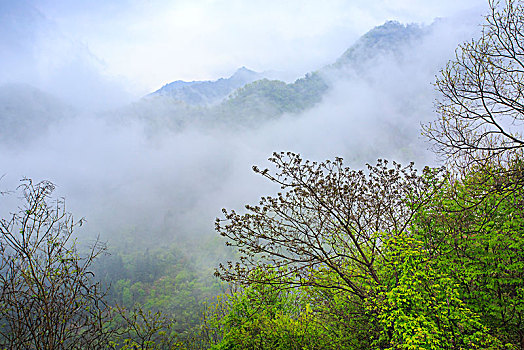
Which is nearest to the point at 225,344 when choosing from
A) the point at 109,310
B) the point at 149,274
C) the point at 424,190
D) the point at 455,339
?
the point at 109,310

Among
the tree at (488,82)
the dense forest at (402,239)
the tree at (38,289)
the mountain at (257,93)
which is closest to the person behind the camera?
the tree at (38,289)

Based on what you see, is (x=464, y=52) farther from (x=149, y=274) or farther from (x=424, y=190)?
(x=149, y=274)

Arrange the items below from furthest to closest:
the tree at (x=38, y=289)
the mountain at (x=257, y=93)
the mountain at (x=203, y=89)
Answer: the mountain at (x=203, y=89) → the mountain at (x=257, y=93) → the tree at (x=38, y=289)

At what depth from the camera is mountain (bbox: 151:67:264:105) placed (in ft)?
468

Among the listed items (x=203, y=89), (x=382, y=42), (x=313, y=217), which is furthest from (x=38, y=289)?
(x=382, y=42)

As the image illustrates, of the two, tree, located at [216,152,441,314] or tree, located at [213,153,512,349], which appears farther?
tree, located at [216,152,441,314]

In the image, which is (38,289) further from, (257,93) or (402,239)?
(257,93)

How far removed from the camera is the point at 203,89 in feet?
472

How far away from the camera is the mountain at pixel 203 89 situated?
5615 inches

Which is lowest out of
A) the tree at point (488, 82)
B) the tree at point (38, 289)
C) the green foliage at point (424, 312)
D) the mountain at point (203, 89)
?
the green foliage at point (424, 312)

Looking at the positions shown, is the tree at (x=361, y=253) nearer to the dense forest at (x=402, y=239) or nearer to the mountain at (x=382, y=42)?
the dense forest at (x=402, y=239)

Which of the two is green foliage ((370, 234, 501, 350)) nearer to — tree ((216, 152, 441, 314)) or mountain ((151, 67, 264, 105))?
tree ((216, 152, 441, 314))

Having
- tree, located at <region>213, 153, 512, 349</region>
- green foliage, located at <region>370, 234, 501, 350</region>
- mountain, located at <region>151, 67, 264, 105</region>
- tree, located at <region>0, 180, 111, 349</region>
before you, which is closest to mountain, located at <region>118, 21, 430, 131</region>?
mountain, located at <region>151, 67, 264, 105</region>

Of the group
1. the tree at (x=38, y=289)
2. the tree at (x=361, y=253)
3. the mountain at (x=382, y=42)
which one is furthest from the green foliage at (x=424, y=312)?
the mountain at (x=382, y=42)
